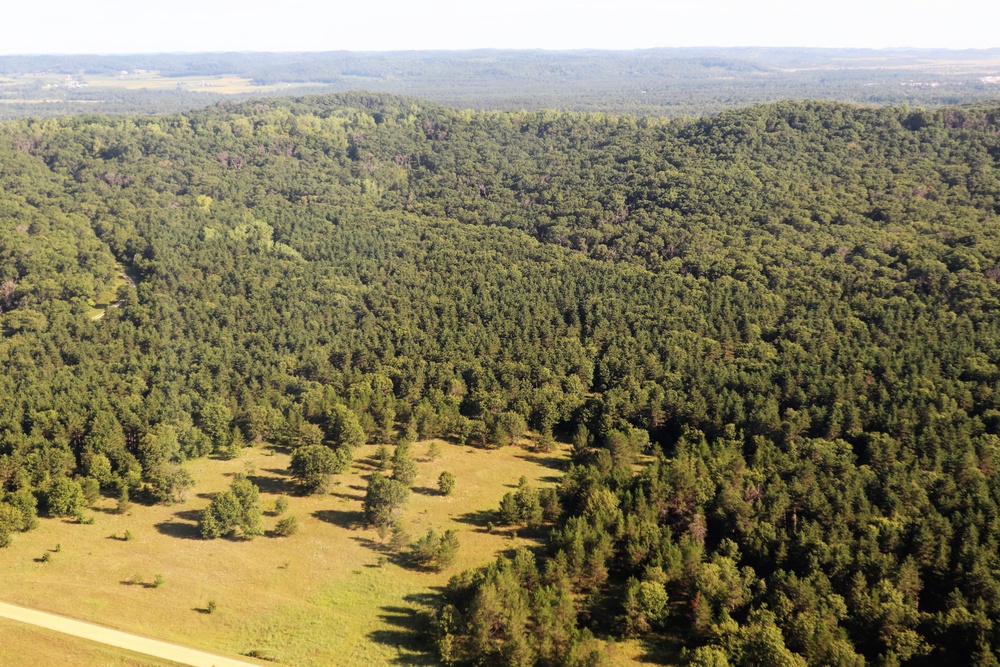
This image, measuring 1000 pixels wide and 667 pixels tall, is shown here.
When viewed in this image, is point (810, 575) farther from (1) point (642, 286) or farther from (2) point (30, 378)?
(2) point (30, 378)

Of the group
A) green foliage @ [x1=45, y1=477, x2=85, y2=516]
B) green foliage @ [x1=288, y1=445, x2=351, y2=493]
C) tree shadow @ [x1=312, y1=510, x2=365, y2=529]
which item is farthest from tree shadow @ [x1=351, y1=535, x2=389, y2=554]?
green foliage @ [x1=45, y1=477, x2=85, y2=516]

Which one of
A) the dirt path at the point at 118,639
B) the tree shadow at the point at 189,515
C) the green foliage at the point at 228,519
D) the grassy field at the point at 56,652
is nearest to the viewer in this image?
the grassy field at the point at 56,652

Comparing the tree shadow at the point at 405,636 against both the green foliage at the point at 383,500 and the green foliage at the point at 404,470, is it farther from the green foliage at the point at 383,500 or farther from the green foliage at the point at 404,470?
the green foliage at the point at 404,470

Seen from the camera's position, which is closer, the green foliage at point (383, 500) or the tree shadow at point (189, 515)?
the green foliage at point (383, 500)

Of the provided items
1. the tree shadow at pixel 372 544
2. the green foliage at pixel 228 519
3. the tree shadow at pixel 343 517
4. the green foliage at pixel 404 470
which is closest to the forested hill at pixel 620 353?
the green foliage at pixel 228 519

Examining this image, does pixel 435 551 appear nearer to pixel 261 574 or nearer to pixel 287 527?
pixel 261 574

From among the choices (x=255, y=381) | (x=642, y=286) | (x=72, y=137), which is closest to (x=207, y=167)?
(x=72, y=137)
